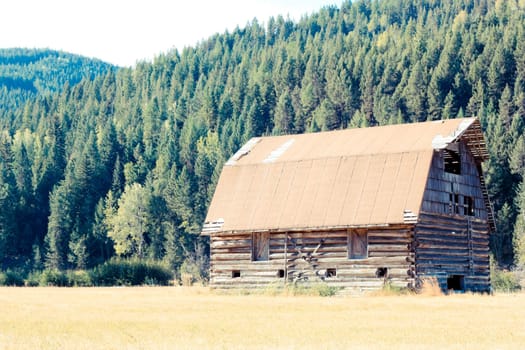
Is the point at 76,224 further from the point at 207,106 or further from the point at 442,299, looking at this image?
the point at 442,299

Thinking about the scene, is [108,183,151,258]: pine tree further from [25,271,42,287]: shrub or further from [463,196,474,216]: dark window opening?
[463,196,474,216]: dark window opening

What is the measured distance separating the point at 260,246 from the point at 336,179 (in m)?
5.20

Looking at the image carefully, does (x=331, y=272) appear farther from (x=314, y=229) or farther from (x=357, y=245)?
(x=314, y=229)

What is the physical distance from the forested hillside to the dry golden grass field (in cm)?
5635

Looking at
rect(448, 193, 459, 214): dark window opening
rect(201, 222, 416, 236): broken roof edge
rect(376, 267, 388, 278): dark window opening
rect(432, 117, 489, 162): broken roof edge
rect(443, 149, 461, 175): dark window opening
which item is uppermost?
rect(432, 117, 489, 162): broken roof edge

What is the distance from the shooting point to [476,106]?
13988 cm

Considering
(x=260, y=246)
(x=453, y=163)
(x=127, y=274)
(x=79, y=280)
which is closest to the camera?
(x=453, y=163)

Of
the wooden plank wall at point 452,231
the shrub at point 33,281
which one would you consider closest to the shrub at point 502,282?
the wooden plank wall at point 452,231

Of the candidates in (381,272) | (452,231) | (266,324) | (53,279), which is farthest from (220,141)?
(266,324)

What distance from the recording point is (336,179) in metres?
48.1

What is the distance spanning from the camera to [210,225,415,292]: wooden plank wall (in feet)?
149

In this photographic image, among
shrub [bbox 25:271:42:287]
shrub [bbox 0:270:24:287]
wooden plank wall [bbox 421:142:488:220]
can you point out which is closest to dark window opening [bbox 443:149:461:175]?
wooden plank wall [bbox 421:142:488:220]

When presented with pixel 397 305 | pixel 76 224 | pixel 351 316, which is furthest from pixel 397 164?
pixel 76 224

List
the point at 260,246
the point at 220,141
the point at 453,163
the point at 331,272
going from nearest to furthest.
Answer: the point at 331,272 < the point at 453,163 < the point at 260,246 < the point at 220,141
